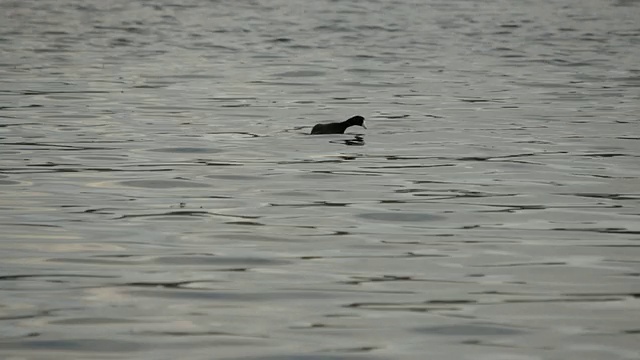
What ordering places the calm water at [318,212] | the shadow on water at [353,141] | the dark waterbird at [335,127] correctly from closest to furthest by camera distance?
the calm water at [318,212] < the shadow on water at [353,141] < the dark waterbird at [335,127]

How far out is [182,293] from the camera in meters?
9.48

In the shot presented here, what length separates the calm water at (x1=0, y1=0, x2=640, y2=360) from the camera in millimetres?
8570

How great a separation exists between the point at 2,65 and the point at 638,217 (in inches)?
797

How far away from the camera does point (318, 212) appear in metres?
12.9

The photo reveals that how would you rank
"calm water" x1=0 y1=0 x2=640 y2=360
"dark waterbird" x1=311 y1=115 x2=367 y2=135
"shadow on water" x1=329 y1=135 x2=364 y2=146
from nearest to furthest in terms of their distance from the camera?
"calm water" x1=0 y1=0 x2=640 y2=360, "shadow on water" x1=329 y1=135 x2=364 y2=146, "dark waterbird" x1=311 y1=115 x2=367 y2=135

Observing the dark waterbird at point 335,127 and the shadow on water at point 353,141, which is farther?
the dark waterbird at point 335,127

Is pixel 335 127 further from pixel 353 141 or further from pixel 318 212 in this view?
pixel 318 212

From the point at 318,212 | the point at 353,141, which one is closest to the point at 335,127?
the point at 353,141

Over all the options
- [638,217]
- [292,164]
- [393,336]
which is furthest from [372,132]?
[393,336]

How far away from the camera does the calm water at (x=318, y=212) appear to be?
8570 mm

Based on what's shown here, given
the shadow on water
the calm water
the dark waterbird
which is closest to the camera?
the calm water

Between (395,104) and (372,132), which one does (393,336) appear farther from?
(395,104)

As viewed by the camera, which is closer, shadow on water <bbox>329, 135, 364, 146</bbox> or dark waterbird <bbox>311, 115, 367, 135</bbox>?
shadow on water <bbox>329, 135, 364, 146</bbox>

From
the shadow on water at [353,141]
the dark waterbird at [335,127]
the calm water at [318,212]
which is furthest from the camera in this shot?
the dark waterbird at [335,127]
